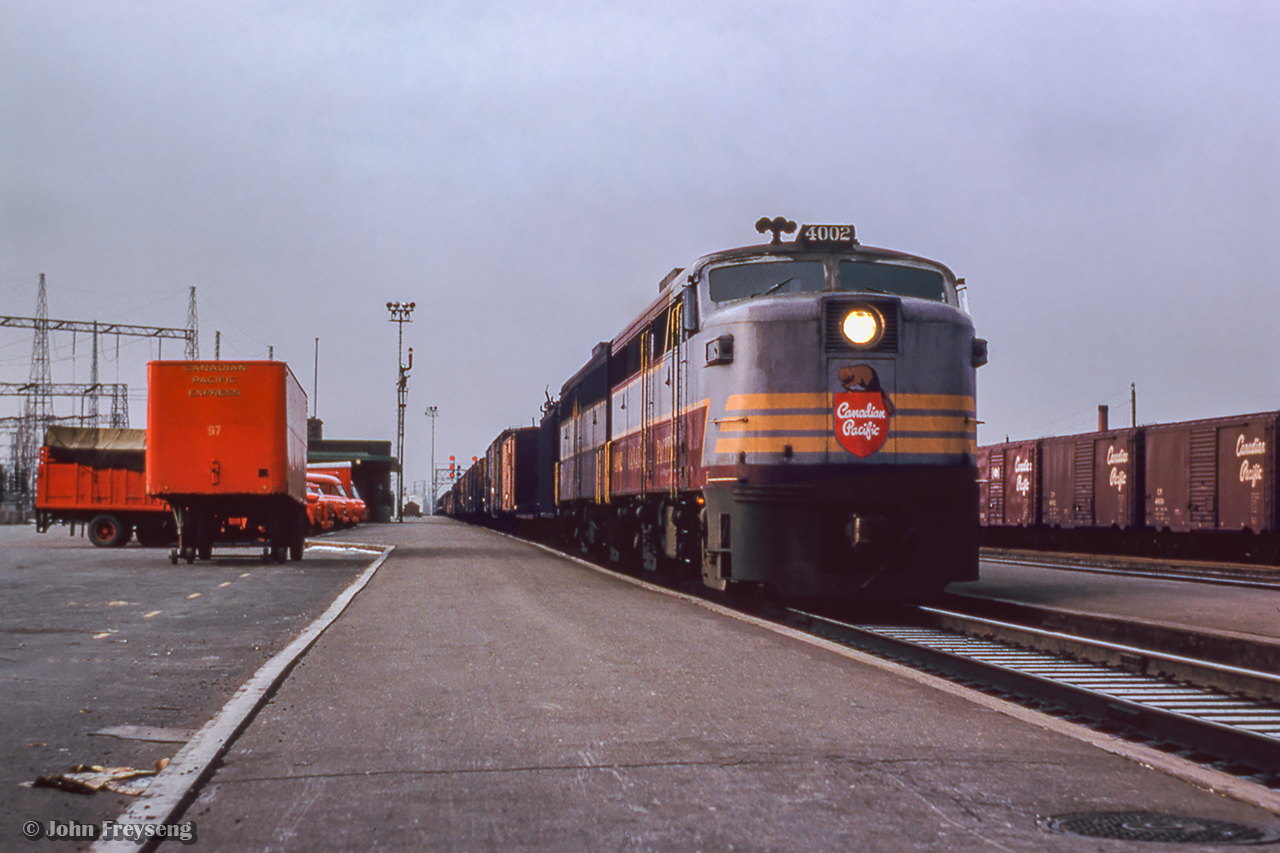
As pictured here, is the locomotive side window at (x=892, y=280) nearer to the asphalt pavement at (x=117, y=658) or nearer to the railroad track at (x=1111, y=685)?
the railroad track at (x=1111, y=685)

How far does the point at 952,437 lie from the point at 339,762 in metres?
7.56

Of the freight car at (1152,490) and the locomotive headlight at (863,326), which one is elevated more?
the locomotive headlight at (863,326)

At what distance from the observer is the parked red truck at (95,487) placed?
26453mm

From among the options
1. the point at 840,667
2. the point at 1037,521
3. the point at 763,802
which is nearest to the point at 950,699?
the point at 840,667

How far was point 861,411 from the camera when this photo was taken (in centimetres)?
1090

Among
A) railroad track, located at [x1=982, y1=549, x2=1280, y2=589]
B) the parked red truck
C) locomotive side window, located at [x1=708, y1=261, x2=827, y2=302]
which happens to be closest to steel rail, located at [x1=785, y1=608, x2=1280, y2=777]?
locomotive side window, located at [x1=708, y1=261, x2=827, y2=302]

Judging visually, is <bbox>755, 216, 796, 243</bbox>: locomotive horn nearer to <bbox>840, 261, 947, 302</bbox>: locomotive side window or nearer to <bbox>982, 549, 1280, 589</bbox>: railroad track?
<bbox>840, 261, 947, 302</bbox>: locomotive side window

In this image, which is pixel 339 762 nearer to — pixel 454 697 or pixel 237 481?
pixel 454 697

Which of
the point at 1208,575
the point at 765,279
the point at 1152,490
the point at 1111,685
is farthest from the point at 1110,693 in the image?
the point at 1152,490

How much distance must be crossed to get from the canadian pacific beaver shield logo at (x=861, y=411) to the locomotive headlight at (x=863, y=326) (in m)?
0.24

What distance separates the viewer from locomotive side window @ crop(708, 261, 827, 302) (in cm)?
1148

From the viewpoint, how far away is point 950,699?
661 cm

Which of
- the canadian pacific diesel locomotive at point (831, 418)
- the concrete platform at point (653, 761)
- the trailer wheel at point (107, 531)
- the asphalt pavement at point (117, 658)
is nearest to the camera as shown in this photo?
the concrete platform at point (653, 761)

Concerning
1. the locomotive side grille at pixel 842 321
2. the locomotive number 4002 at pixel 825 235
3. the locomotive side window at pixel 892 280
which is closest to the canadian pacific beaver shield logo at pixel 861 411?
the locomotive side grille at pixel 842 321
